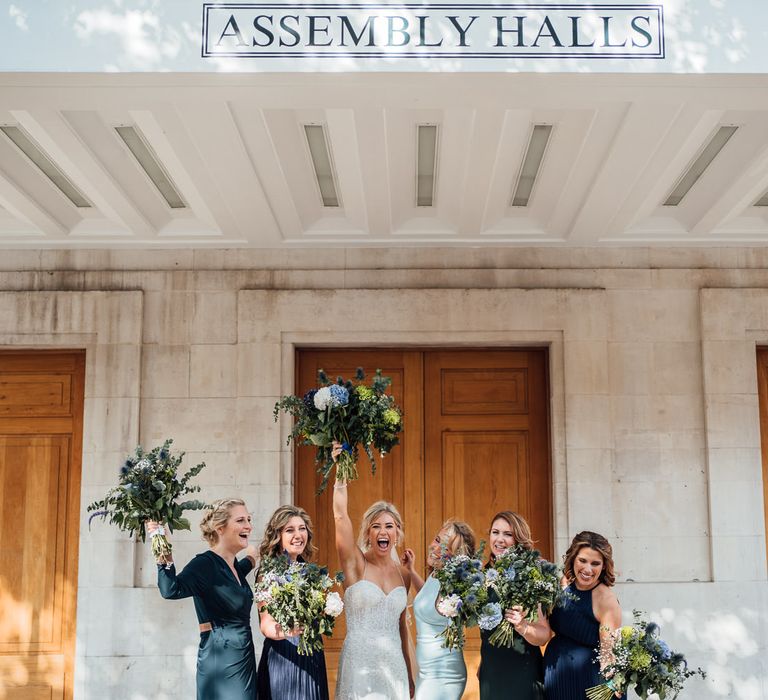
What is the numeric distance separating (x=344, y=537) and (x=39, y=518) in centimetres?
342

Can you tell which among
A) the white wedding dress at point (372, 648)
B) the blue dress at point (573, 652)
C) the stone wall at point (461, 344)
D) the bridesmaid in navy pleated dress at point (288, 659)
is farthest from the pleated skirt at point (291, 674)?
the stone wall at point (461, 344)

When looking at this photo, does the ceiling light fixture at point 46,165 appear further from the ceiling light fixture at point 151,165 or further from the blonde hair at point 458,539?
the blonde hair at point 458,539

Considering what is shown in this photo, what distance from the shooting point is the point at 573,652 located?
509 cm

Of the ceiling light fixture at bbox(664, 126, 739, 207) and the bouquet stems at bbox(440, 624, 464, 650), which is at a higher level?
the ceiling light fixture at bbox(664, 126, 739, 207)

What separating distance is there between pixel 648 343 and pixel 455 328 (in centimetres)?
156

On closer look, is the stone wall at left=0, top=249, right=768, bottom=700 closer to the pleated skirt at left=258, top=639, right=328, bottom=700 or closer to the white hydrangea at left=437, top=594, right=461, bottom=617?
the pleated skirt at left=258, top=639, right=328, bottom=700

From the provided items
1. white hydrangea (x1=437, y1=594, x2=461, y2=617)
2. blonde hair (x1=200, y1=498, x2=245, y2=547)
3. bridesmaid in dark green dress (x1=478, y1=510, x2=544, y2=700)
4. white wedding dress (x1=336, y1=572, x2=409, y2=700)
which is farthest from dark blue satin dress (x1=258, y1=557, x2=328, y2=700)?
bridesmaid in dark green dress (x1=478, y1=510, x2=544, y2=700)

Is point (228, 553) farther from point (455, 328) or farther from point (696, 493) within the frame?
point (696, 493)

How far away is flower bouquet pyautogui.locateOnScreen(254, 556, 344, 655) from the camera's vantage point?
16.2 ft

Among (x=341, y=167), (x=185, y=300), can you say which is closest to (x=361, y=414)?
(x=341, y=167)

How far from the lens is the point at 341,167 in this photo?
6.41 meters

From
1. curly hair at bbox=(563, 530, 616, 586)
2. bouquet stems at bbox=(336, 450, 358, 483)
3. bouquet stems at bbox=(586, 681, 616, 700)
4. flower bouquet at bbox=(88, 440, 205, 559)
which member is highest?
bouquet stems at bbox=(336, 450, 358, 483)

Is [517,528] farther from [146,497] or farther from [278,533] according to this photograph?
[146,497]

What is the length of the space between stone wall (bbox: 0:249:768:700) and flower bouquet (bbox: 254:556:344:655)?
248 cm
